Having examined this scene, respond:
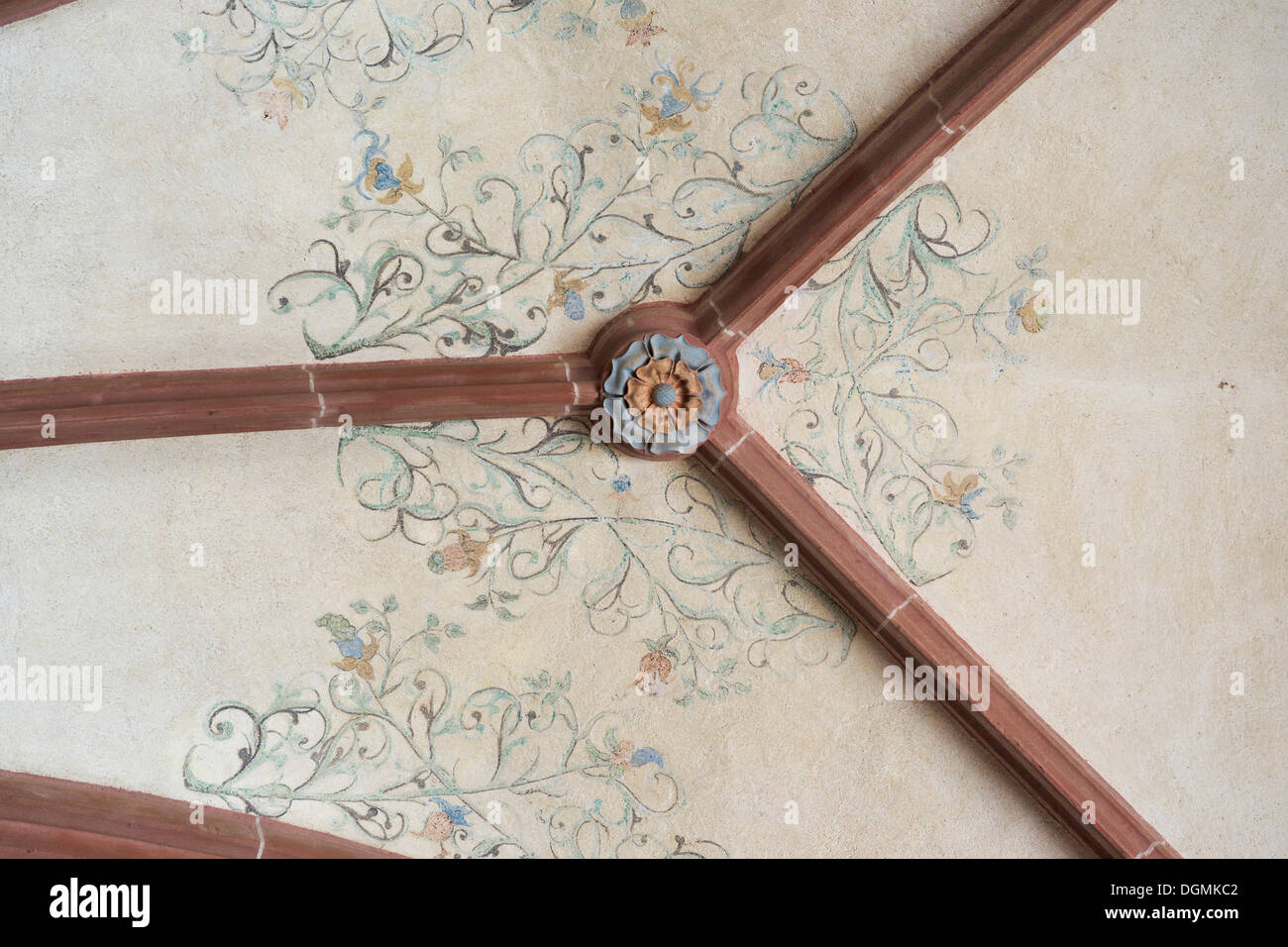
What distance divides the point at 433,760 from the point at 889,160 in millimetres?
2356

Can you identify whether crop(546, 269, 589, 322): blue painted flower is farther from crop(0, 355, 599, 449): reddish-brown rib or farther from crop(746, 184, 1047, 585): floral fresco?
crop(746, 184, 1047, 585): floral fresco

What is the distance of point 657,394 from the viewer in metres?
3.43

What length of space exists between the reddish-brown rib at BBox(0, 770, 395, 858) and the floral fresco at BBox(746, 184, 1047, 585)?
6.72 feet

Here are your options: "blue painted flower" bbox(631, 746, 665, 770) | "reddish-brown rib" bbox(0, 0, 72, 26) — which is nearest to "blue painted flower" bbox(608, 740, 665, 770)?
"blue painted flower" bbox(631, 746, 665, 770)

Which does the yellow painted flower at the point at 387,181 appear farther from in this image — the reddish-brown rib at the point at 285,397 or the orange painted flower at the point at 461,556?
the orange painted flower at the point at 461,556

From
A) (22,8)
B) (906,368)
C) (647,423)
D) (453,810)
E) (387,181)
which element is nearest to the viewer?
(22,8)

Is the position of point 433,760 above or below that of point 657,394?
below

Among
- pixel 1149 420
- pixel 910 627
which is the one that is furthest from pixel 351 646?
pixel 1149 420

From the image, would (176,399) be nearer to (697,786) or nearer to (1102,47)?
(697,786)

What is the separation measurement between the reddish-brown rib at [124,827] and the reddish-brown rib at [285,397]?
1.09 meters

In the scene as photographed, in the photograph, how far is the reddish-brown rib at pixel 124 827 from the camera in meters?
3.38

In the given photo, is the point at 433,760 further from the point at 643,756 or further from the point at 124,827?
the point at 124,827

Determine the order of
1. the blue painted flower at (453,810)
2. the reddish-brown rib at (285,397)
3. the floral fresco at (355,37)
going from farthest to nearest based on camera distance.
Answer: the blue painted flower at (453,810) < the reddish-brown rib at (285,397) < the floral fresco at (355,37)

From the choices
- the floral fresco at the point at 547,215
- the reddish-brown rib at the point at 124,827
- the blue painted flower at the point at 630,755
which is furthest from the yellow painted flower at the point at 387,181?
the reddish-brown rib at the point at 124,827
